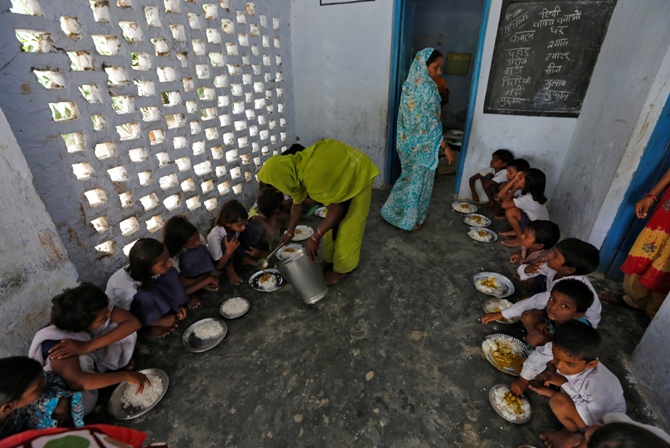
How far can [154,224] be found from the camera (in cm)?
273

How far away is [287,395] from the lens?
6.03ft

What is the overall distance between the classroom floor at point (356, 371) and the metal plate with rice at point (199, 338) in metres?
0.04

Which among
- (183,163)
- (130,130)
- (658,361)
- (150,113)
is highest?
(150,113)

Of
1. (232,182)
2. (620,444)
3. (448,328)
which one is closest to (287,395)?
(448,328)

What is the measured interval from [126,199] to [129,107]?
674 millimetres

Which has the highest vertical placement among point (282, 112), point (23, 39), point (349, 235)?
point (23, 39)

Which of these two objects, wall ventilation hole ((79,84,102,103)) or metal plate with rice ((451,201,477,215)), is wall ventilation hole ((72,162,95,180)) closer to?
wall ventilation hole ((79,84,102,103))

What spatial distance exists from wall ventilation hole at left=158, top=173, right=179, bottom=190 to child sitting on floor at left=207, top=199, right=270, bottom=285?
0.55 m

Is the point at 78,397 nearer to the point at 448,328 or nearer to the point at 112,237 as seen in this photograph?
the point at 112,237

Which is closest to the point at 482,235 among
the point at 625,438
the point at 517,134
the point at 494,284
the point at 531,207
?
the point at 531,207

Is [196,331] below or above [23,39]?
below

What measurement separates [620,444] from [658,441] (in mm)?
101

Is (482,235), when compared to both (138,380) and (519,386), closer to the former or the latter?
(519,386)

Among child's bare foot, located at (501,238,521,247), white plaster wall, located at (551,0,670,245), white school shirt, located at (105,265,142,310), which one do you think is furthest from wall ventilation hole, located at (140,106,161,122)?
white plaster wall, located at (551,0,670,245)
